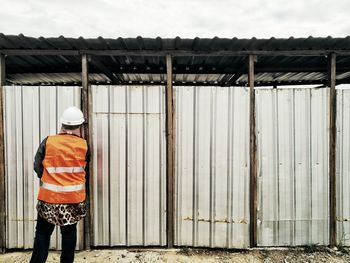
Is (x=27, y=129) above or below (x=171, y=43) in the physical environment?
below

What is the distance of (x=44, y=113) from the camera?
419 centimetres

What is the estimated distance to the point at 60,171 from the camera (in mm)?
3191

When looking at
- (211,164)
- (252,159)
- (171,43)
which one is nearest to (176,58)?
(171,43)

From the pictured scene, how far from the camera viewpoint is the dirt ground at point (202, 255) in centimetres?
404

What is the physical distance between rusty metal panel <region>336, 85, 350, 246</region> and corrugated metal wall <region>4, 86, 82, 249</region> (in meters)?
4.61

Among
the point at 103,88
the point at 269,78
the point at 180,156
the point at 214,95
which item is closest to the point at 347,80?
the point at 269,78

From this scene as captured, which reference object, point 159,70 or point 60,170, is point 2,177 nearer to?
point 60,170

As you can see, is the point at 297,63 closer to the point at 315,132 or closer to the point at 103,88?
the point at 315,132

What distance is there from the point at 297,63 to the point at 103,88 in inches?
150

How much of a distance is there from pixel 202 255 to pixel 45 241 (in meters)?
2.47

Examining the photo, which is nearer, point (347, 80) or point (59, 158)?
point (59, 158)

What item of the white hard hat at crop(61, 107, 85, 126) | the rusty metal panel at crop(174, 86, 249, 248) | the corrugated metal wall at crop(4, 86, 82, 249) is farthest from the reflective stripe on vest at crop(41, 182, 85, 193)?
the rusty metal panel at crop(174, 86, 249, 248)

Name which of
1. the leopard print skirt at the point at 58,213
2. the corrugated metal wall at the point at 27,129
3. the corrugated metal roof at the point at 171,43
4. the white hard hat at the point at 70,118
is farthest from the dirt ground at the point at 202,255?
the corrugated metal roof at the point at 171,43

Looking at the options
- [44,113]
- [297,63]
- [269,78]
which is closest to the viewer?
[44,113]
